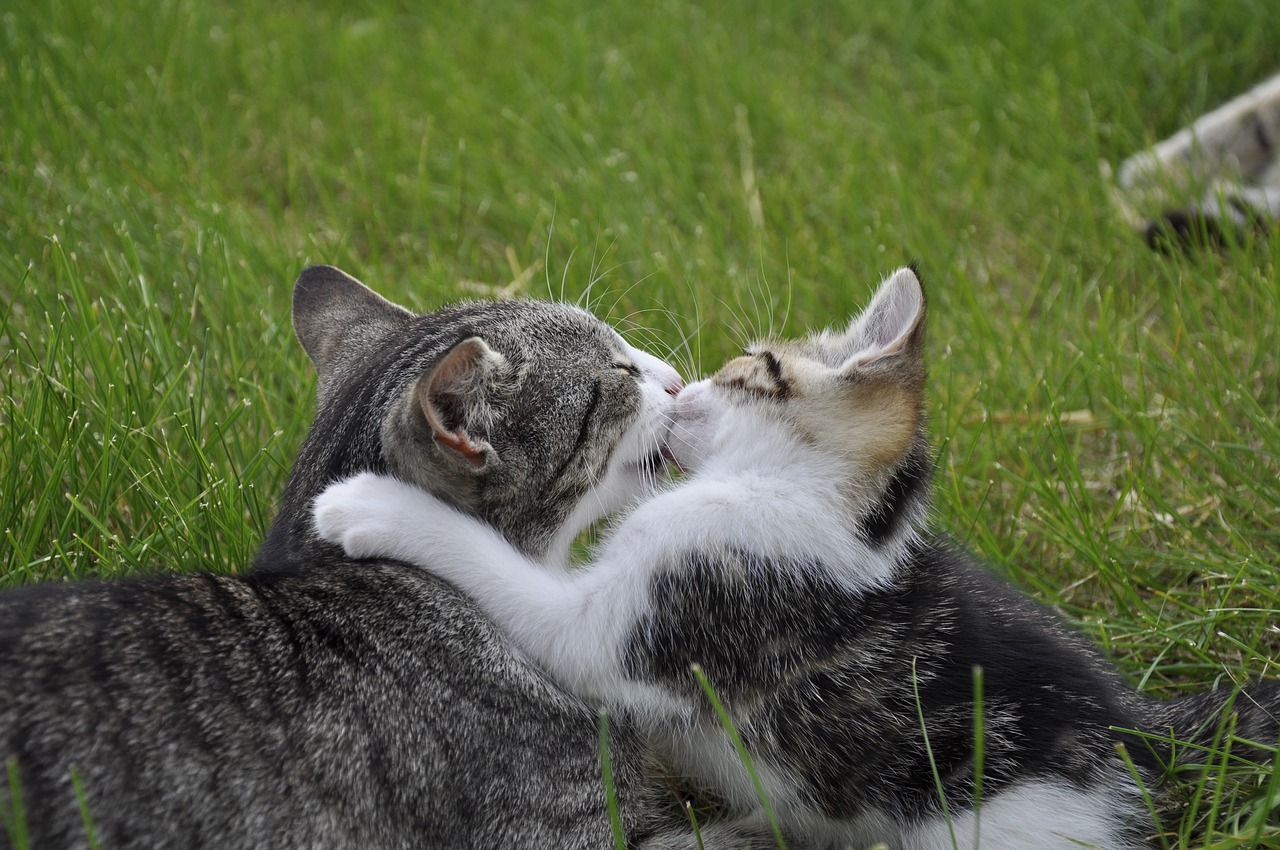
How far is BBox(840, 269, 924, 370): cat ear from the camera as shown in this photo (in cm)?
271

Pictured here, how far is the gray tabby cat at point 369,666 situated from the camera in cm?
192

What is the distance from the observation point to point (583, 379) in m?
2.82

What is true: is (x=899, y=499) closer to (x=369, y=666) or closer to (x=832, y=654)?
(x=832, y=654)

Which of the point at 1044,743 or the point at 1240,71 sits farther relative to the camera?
the point at 1240,71

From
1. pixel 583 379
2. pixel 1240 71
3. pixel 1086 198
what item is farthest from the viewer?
pixel 1240 71

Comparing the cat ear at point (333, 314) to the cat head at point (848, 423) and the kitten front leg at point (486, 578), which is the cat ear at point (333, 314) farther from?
the cat head at point (848, 423)

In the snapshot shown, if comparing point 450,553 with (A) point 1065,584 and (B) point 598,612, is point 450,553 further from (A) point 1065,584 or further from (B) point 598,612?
(A) point 1065,584

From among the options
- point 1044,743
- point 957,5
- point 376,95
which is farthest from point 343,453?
point 957,5

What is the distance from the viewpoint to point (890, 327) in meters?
2.92

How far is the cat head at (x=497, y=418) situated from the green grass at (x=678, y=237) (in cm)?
50

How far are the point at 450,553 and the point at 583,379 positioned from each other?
0.60m

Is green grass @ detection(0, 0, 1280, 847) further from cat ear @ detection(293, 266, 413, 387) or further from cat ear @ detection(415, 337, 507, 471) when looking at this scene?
cat ear @ detection(415, 337, 507, 471)

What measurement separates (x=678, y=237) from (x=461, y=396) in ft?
8.30

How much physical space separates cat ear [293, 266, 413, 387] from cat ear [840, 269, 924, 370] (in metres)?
1.28
